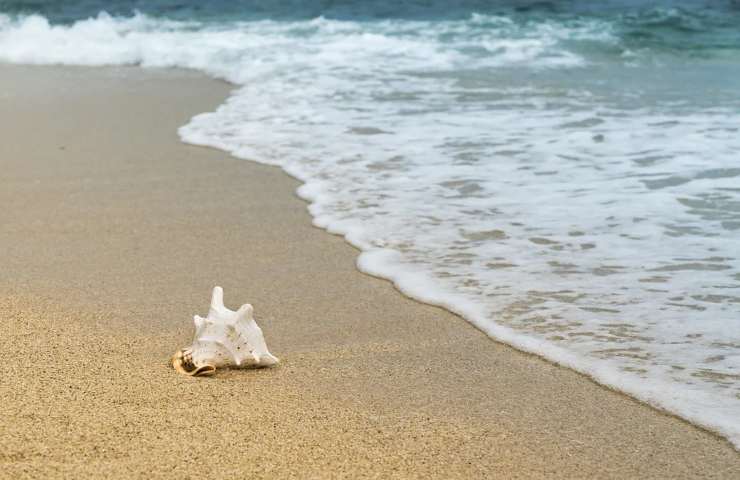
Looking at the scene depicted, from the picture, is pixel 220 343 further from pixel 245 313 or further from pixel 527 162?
pixel 527 162

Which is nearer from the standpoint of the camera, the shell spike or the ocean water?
the shell spike

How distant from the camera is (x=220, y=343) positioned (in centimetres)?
277

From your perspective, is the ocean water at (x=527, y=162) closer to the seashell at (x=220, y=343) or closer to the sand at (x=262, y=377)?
the sand at (x=262, y=377)

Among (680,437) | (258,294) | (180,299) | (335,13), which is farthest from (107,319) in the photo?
(335,13)

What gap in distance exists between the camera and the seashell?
2.75m

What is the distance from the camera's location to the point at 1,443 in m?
2.30

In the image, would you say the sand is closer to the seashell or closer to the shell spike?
the seashell

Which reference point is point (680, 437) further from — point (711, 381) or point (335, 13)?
point (335, 13)

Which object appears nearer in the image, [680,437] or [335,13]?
[680,437]

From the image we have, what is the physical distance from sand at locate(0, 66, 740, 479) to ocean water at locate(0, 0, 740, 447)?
0.57 feet

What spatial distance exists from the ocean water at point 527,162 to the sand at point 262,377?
0.17m

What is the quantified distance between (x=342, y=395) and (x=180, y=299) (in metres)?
0.97

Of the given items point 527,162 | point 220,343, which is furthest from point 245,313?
point 527,162

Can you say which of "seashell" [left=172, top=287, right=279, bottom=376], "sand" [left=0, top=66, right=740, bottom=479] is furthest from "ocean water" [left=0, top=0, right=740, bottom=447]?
"seashell" [left=172, top=287, right=279, bottom=376]
